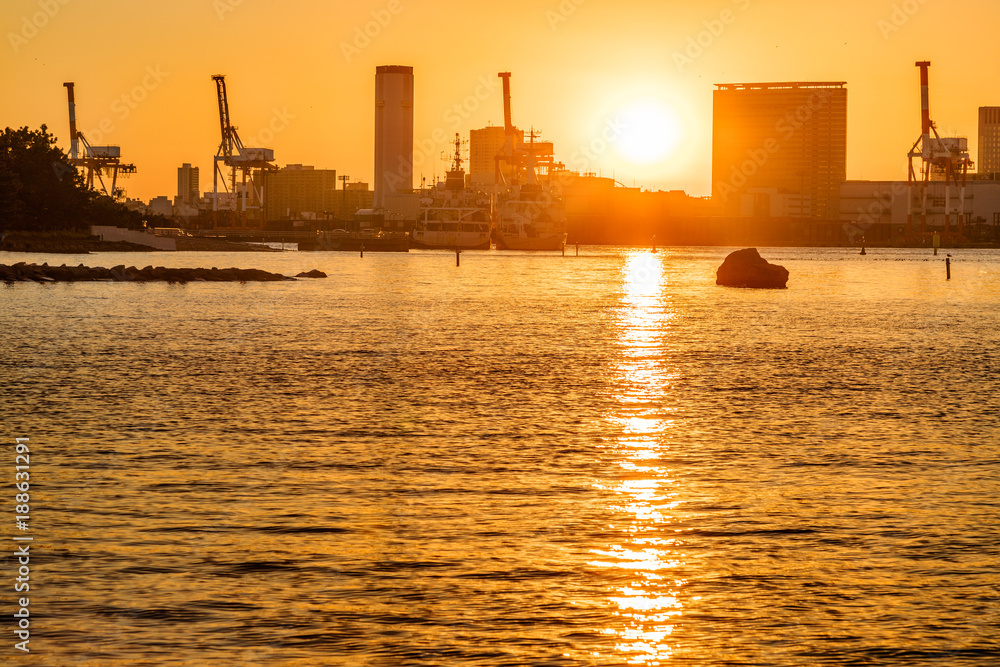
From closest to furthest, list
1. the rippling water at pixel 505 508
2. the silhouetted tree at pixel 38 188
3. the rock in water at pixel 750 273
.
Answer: the rippling water at pixel 505 508 < the rock in water at pixel 750 273 < the silhouetted tree at pixel 38 188

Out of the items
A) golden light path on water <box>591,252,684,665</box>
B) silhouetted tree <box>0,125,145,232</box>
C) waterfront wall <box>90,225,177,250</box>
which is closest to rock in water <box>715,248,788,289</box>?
golden light path on water <box>591,252,684,665</box>

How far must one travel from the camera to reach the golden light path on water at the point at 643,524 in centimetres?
876

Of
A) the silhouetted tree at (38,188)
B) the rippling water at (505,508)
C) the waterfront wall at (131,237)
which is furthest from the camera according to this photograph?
the waterfront wall at (131,237)

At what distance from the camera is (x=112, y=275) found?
82875 mm

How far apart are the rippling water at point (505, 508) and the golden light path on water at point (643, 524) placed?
5 centimetres

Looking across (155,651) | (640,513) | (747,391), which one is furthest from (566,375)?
(155,651)

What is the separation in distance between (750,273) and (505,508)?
279 ft

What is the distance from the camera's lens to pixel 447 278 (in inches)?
4166

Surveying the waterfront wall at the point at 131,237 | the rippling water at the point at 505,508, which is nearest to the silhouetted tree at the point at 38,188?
the waterfront wall at the point at 131,237

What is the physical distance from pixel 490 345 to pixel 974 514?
2562 cm

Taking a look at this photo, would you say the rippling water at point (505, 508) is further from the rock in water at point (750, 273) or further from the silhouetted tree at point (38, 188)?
the silhouetted tree at point (38, 188)

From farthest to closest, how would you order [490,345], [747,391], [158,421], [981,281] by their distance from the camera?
[981,281]
[490,345]
[747,391]
[158,421]

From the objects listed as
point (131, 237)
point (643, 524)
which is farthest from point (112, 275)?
point (131, 237)

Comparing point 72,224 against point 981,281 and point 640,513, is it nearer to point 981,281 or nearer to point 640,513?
point 981,281
